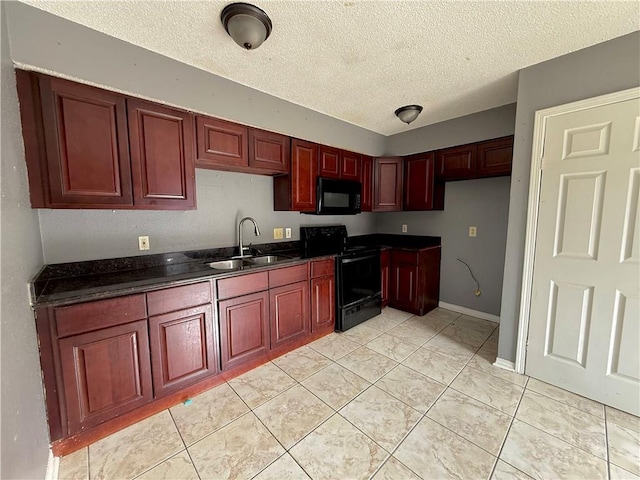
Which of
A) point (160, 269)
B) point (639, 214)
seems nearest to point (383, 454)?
point (160, 269)

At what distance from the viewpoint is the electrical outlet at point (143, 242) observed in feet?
6.55

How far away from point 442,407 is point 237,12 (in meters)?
2.77

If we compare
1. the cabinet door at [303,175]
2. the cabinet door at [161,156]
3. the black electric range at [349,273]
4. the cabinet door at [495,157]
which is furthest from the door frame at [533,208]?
the cabinet door at [161,156]

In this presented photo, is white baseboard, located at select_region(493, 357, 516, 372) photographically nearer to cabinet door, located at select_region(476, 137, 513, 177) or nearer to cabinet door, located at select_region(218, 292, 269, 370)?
cabinet door, located at select_region(476, 137, 513, 177)

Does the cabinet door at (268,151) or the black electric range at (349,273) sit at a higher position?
the cabinet door at (268,151)

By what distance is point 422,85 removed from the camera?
232 cm

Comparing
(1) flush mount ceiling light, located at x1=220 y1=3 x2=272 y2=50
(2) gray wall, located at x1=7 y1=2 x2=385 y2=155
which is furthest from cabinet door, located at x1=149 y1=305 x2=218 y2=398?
(1) flush mount ceiling light, located at x1=220 y1=3 x2=272 y2=50

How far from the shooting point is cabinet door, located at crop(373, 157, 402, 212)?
3.49 metres

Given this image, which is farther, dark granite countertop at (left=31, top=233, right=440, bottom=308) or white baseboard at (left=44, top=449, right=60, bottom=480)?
dark granite countertop at (left=31, top=233, right=440, bottom=308)

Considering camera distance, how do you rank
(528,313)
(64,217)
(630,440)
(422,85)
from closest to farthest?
(630,440) < (64,217) < (528,313) < (422,85)

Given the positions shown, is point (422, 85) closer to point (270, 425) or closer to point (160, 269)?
point (160, 269)

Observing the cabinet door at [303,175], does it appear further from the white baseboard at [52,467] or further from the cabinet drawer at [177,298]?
the white baseboard at [52,467]

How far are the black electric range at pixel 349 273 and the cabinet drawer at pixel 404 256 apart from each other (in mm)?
336

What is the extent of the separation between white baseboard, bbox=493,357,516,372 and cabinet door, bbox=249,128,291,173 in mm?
2606
